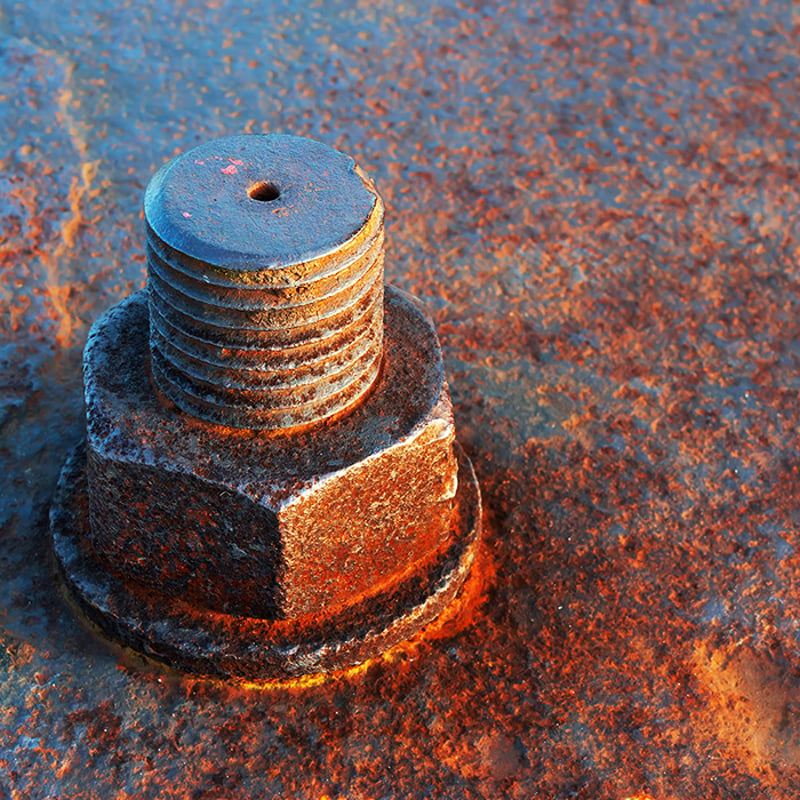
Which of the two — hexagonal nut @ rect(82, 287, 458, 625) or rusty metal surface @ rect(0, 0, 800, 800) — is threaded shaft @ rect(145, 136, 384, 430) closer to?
hexagonal nut @ rect(82, 287, 458, 625)

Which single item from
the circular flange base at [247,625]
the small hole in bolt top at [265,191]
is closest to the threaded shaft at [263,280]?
the small hole in bolt top at [265,191]

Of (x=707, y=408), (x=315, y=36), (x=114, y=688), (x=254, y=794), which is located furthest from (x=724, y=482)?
(x=315, y=36)

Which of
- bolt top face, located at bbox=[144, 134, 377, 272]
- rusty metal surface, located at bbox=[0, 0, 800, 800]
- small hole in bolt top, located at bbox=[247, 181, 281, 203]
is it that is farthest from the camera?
rusty metal surface, located at bbox=[0, 0, 800, 800]

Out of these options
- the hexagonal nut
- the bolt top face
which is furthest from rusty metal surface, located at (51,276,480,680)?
the bolt top face

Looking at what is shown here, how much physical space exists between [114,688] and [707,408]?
138cm

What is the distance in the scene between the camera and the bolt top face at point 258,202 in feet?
4.59

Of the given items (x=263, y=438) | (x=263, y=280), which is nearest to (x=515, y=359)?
(x=263, y=438)

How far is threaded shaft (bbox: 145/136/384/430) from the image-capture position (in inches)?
55.4

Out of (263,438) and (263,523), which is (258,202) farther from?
(263,523)

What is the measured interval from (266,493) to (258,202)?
45 centimetres

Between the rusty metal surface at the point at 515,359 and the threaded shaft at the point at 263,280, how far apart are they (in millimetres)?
544

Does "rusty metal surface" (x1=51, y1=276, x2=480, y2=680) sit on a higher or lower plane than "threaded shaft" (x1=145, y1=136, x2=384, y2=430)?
lower

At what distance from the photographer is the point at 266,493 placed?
1.50 metres

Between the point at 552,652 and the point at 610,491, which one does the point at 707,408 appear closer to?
the point at 610,491
